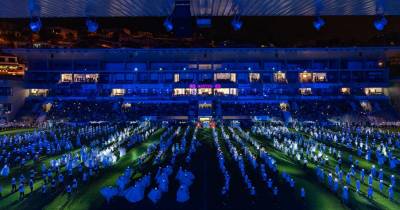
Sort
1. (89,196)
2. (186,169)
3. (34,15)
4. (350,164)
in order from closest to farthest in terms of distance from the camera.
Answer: (34,15)
(89,196)
(186,169)
(350,164)

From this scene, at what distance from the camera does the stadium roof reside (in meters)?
11.3

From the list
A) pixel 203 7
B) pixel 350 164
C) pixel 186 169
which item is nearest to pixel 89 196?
pixel 186 169

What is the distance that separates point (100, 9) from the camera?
39.7ft

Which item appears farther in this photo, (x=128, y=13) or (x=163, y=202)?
(x=163, y=202)

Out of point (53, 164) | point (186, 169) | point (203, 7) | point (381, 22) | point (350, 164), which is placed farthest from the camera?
point (350, 164)

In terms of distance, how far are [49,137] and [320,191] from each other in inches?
1045

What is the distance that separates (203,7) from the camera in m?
12.0

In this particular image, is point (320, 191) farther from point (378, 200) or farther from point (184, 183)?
point (184, 183)

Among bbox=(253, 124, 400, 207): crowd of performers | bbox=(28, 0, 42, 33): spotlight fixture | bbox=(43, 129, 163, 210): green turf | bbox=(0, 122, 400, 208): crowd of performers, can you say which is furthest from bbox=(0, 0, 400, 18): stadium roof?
bbox=(253, 124, 400, 207): crowd of performers

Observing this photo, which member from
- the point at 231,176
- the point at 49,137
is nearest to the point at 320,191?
the point at 231,176

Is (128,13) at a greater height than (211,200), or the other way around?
(128,13)

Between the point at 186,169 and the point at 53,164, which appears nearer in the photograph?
the point at 186,169

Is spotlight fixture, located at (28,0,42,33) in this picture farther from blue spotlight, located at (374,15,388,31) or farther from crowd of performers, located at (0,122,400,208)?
blue spotlight, located at (374,15,388,31)

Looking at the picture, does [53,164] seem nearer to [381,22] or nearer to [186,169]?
[186,169]
